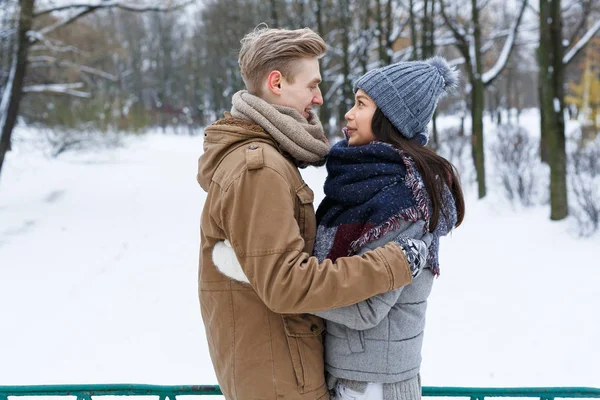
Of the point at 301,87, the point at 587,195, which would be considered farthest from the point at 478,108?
the point at 301,87

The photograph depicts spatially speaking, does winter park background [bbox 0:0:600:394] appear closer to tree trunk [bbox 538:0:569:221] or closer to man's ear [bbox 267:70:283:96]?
tree trunk [bbox 538:0:569:221]

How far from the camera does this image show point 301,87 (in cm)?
154

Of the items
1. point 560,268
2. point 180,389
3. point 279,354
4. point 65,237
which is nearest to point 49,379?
point 180,389

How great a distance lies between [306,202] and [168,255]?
731cm

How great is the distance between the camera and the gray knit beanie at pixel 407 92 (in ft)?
5.08

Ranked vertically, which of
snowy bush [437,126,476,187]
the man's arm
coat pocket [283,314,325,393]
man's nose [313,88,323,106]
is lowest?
coat pocket [283,314,325,393]

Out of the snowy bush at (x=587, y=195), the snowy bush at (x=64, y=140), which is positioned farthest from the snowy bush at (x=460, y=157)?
the snowy bush at (x=64, y=140)

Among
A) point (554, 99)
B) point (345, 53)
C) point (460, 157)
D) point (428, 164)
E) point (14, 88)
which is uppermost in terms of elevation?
point (345, 53)

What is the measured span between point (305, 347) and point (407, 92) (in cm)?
83

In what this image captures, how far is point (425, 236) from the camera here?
4.85 ft

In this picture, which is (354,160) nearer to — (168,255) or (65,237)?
(168,255)

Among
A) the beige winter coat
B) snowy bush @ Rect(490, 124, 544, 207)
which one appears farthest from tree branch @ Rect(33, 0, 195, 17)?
the beige winter coat

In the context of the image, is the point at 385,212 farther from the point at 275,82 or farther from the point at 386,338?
the point at 275,82

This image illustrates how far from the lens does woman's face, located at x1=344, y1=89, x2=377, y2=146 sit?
160 centimetres
